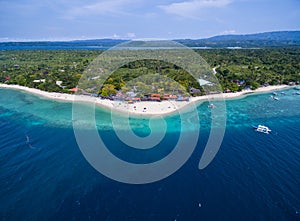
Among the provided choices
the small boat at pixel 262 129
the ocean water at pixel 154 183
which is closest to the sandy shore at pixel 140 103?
the ocean water at pixel 154 183

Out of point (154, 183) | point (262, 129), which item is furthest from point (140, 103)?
point (154, 183)

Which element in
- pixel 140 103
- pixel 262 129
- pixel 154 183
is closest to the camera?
pixel 154 183

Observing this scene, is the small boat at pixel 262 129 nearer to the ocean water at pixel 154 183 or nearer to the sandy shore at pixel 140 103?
the ocean water at pixel 154 183

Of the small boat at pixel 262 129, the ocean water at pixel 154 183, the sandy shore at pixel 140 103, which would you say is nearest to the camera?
the ocean water at pixel 154 183

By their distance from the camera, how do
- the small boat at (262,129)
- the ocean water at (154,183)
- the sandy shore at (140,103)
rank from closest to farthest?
the ocean water at (154,183), the small boat at (262,129), the sandy shore at (140,103)

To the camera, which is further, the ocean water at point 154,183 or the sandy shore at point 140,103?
the sandy shore at point 140,103

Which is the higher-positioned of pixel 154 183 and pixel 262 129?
pixel 154 183

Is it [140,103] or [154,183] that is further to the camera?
[140,103]

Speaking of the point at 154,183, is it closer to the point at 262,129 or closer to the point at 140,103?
the point at 262,129

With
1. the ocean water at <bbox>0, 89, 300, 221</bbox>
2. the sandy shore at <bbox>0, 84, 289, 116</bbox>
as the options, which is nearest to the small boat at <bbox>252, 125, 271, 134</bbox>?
the ocean water at <bbox>0, 89, 300, 221</bbox>
